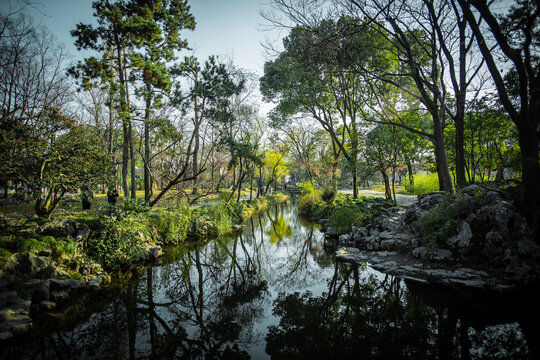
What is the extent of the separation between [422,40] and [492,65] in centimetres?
507

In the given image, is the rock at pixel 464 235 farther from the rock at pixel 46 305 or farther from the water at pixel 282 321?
the rock at pixel 46 305

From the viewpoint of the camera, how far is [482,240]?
5457 mm

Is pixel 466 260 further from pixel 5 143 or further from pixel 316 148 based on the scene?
pixel 316 148

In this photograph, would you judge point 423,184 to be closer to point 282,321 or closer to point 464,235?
point 464,235

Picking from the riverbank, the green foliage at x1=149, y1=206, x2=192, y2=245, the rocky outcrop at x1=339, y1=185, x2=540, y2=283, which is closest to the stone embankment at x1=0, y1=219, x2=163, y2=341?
the riverbank

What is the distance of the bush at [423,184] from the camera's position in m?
17.8

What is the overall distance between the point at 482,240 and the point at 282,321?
196 inches

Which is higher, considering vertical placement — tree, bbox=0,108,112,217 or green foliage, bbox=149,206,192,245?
tree, bbox=0,108,112,217

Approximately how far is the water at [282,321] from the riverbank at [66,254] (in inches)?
17.5

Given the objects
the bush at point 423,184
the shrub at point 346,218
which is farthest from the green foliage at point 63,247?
the bush at point 423,184

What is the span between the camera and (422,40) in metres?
9.42

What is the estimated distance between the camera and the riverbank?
409 cm

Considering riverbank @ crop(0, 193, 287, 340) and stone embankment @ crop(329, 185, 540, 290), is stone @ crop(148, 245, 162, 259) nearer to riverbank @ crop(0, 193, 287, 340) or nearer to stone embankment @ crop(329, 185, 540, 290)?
riverbank @ crop(0, 193, 287, 340)

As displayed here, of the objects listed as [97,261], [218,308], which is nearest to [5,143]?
[97,261]
